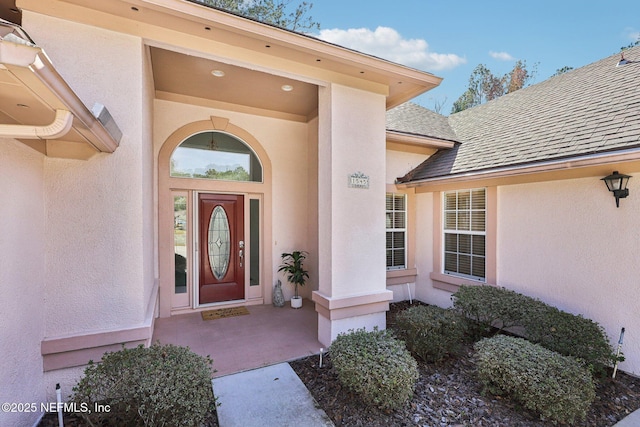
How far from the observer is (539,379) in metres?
3.15

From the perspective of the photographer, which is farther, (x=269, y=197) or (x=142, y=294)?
(x=269, y=197)

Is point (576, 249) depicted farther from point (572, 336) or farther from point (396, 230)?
point (396, 230)

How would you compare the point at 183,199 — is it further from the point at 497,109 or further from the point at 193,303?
the point at 497,109

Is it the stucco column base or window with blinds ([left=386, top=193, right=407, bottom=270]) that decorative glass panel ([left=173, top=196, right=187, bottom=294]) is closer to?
the stucco column base

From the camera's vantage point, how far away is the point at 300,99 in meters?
6.05

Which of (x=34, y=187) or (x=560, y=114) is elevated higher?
(x=560, y=114)

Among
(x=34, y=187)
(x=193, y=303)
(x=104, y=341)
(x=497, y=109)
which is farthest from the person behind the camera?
(x=497, y=109)

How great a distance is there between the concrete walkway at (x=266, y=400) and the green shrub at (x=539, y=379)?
213cm

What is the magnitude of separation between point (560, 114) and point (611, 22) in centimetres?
1084

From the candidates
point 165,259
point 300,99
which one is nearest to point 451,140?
point 300,99

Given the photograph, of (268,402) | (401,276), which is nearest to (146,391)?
(268,402)

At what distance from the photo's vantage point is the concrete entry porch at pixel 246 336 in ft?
13.9

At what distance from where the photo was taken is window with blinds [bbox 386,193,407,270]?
23.8ft

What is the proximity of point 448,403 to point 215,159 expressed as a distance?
6.00 metres
